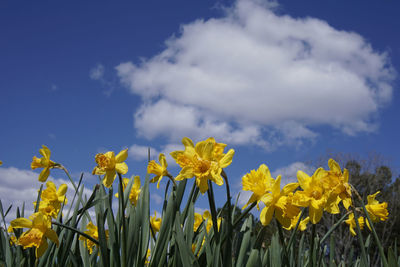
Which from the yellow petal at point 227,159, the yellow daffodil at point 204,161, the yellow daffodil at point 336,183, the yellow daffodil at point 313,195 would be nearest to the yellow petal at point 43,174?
the yellow daffodil at point 204,161

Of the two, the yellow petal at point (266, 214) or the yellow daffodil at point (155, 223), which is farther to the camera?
the yellow daffodil at point (155, 223)

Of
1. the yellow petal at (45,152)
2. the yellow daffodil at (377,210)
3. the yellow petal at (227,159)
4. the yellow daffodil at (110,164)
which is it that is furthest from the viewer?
the yellow petal at (45,152)

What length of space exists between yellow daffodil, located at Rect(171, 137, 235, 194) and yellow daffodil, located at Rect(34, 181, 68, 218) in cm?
134

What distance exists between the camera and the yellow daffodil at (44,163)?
212 centimetres

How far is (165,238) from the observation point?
1796 millimetres

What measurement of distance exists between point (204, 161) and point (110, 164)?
47cm

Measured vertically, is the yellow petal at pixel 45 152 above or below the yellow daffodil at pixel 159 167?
above

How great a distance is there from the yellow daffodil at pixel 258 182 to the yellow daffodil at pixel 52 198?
1.42m

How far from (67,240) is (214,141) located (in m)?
1.13

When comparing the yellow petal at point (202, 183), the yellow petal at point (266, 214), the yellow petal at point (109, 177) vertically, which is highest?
the yellow petal at point (109, 177)

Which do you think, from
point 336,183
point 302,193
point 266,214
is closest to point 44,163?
point 266,214

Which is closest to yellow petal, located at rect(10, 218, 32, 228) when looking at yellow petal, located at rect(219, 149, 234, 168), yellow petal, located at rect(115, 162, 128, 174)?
yellow petal, located at rect(115, 162, 128, 174)

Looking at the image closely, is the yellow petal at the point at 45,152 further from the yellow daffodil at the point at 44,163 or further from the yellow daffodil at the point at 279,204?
the yellow daffodil at the point at 279,204

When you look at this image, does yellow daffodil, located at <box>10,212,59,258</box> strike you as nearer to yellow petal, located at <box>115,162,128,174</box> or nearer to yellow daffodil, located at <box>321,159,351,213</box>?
yellow petal, located at <box>115,162,128,174</box>
